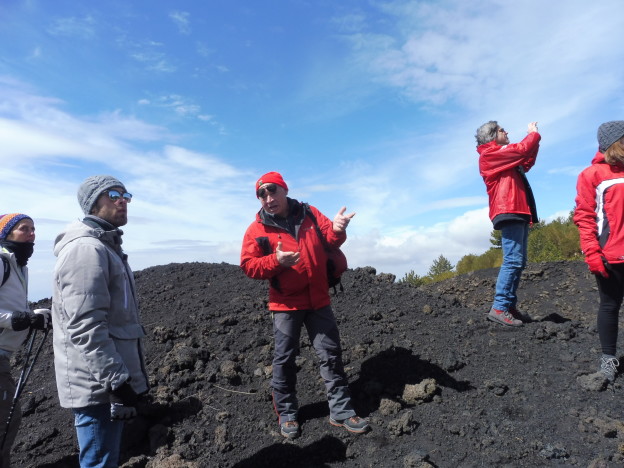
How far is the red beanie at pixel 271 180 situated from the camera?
146 inches

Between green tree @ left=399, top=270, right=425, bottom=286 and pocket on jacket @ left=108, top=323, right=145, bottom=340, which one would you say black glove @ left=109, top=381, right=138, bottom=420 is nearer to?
pocket on jacket @ left=108, top=323, right=145, bottom=340

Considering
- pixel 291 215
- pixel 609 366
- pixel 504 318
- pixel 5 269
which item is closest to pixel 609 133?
pixel 609 366

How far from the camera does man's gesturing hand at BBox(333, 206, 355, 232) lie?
3678 millimetres

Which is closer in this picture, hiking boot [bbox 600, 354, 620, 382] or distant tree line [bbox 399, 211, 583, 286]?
hiking boot [bbox 600, 354, 620, 382]

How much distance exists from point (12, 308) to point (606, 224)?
4946mm

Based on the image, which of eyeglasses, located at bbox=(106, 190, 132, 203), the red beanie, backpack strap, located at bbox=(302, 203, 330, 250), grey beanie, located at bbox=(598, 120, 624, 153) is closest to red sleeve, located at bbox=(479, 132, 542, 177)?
grey beanie, located at bbox=(598, 120, 624, 153)

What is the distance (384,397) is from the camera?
4133 millimetres

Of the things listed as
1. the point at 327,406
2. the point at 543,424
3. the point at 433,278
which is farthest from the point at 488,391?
the point at 433,278

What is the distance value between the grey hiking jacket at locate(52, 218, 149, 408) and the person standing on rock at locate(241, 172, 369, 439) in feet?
3.95

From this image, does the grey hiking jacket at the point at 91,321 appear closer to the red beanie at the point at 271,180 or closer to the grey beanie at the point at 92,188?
the grey beanie at the point at 92,188

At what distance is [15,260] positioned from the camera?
3.76 m

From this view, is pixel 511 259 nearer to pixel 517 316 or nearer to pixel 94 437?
pixel 517 316

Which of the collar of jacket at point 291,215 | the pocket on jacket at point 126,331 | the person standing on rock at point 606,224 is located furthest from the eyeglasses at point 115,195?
the person standing on rock at point 606,224

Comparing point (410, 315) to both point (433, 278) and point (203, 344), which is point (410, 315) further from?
point (433, 278)
